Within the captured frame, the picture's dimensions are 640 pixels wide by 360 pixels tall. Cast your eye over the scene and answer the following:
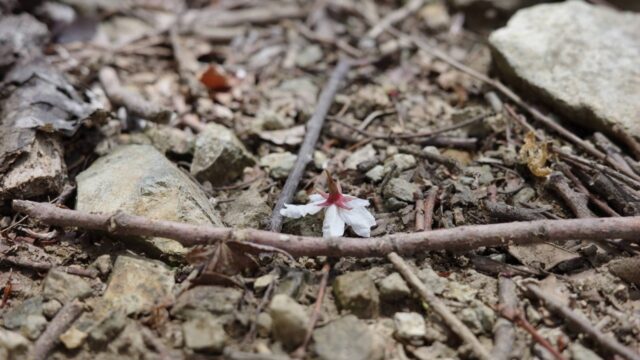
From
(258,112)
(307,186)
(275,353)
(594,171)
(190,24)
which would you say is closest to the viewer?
(275,353)

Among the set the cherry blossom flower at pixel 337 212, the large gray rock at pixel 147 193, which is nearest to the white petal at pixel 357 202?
the cherry blossom flower at pixel 337 212

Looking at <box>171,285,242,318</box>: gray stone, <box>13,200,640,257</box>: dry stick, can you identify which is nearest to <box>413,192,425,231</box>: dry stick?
<box>13,200,640,257</box>: dry stick

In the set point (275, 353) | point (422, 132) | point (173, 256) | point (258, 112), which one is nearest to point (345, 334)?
point (275, 353)

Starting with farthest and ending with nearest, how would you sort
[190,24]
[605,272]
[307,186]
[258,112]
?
1. [190,24]
2. [258,112]
3. [307,186]
4. [605,272]

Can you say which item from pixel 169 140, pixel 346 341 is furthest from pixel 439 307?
pixel 169 140

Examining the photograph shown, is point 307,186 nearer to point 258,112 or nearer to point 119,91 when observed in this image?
point 258,112

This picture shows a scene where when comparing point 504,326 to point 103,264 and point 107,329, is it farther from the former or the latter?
point 103,264

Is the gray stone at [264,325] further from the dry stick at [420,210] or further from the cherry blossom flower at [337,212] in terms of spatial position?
the dry stick at [420,210]
